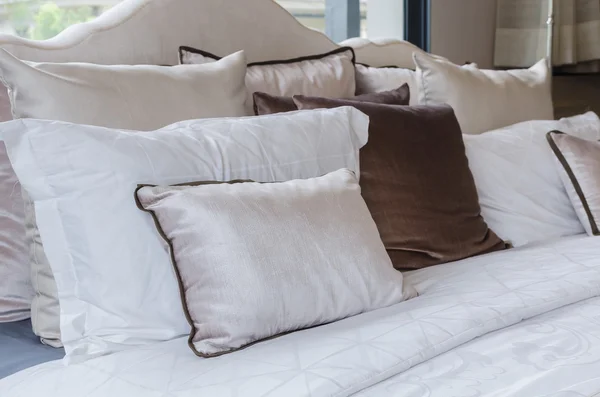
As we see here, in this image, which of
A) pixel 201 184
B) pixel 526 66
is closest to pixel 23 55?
pixel 201 184

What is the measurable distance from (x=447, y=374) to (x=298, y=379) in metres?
0.20

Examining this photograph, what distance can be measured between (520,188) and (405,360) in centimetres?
93

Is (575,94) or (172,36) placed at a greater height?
(172,36)

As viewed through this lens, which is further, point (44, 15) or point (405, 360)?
point (44, 15)

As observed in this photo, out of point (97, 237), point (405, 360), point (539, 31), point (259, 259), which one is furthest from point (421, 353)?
point (539, 31)

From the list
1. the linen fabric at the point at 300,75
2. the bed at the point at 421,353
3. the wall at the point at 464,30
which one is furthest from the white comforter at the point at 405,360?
the wall at the point at 464,30

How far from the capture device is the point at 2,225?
1357 mm

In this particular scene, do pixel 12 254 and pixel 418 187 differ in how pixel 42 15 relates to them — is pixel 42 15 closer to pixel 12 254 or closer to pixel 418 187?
pixel 12 254

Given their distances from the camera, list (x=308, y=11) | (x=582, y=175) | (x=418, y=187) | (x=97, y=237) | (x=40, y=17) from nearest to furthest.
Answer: (x=97, y=237) → (x=418, y=187) → (x=582, y=175) → (x=40, y=17) → (x=308, y=11)

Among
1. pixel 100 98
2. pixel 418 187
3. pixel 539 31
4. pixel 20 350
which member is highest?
pixel 100 98

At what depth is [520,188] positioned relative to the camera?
1.82 m

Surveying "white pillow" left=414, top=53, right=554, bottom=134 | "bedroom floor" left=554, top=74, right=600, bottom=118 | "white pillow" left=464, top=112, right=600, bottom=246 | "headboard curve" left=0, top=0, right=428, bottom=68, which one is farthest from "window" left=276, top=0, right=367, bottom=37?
"bedroom floor" left=554, top=74, right=600, bottom=118

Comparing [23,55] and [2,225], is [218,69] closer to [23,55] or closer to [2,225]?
[23,55]

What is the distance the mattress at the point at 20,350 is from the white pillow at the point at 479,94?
1174mm
